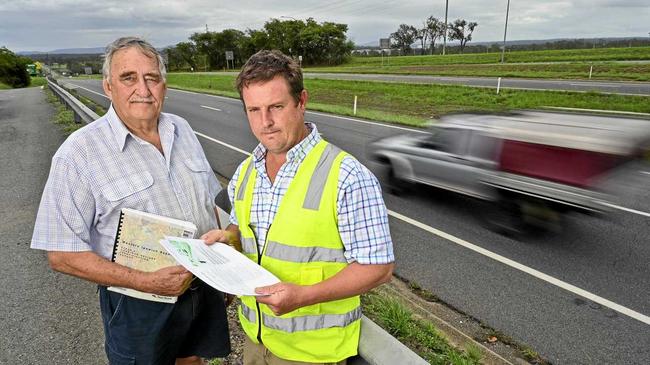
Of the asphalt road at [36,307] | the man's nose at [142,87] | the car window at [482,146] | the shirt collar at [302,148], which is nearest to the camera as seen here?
the shirt collar at [302,148]

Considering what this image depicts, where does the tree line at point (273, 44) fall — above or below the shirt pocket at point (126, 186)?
above

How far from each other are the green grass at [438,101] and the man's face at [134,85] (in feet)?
40.9

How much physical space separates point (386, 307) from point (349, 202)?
2371 millimetres

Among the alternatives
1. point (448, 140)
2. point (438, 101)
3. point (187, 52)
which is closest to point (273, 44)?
point (187, 52)

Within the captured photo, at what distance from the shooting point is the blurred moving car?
4.86 m

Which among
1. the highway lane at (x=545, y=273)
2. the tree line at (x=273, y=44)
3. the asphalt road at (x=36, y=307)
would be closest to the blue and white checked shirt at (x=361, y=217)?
the asphalt road at (x=36, y=307)

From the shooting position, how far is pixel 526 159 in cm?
550

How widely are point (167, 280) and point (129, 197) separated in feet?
1.28

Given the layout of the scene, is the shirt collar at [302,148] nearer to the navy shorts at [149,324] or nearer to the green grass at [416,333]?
the navy shorts at [149,324]

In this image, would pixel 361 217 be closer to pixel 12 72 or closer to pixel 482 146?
pixel 482 146

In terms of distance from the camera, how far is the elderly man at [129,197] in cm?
172

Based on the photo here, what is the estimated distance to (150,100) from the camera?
1939mm

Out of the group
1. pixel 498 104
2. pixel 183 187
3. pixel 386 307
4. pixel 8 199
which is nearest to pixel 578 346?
pixel 386 307

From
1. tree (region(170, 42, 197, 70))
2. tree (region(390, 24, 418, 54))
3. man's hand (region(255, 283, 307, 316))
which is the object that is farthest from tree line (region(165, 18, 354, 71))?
man's hand (region(255, 283, 307, 316))
